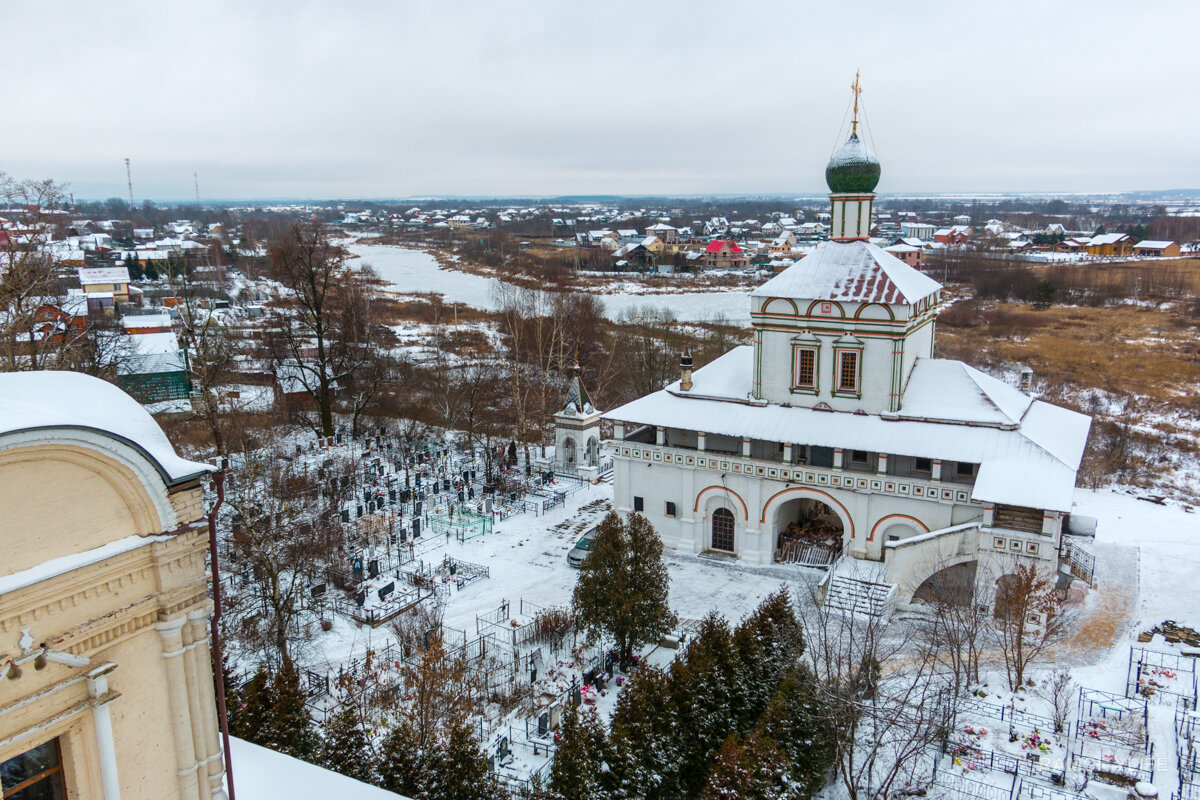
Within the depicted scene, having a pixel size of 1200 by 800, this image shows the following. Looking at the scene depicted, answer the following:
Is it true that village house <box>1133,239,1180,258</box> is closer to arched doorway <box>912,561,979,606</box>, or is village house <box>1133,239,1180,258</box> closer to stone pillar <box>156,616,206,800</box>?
arched doorway <box>912,561,979,606</box>

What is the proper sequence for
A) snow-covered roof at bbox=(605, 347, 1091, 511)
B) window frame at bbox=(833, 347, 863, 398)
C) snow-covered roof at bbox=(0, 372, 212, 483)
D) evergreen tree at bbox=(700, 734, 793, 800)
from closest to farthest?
snow-covered roof at bbox=(0, 372, 212, 483), evergreen tree at bbox=(700, 734, 793, 800), snow-covered roof at bbox=(605, 347, 1091, 511), window frame at bbox=(833, 347, 863, 398)

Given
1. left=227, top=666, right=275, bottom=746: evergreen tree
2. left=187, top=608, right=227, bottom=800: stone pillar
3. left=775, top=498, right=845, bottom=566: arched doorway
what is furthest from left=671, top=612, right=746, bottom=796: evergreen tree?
left=775, top=498, right=845, bottom=566: arched doorway

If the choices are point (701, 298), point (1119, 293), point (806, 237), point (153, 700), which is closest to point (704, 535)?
point (153, 700)

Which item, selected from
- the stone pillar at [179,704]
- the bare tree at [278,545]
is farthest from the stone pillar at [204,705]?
the bare tree at [278,545]

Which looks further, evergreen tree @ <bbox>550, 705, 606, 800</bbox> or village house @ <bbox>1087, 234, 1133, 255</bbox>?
village house @ <bbox>1087, 234, 1133, 255</bbox>

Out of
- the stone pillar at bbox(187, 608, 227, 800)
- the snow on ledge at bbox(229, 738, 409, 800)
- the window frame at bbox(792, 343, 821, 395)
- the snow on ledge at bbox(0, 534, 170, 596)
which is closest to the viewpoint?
Answer: the snow on ledge at bbox(0, 534, 170, 596)

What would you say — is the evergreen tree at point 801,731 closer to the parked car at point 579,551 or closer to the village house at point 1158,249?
the parked car at point 579,551
